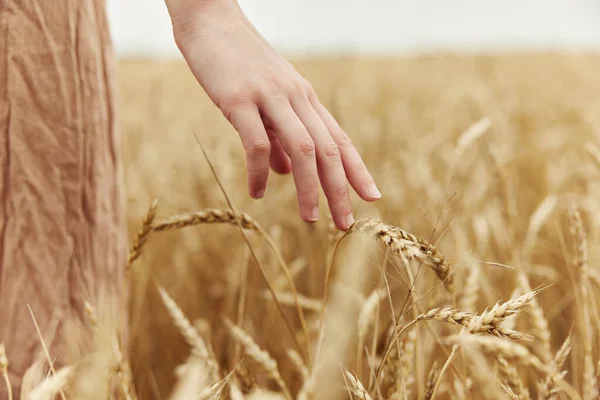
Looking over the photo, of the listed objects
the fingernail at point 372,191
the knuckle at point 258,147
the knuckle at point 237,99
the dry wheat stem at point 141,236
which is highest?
the knuckle at point 237,99

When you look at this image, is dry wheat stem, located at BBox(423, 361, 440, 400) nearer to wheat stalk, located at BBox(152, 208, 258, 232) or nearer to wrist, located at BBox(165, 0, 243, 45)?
wheat stalk, located at BBox(152, 208, 258, 232)

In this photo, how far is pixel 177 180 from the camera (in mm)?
2051

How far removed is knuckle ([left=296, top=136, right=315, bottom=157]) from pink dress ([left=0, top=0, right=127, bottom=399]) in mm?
337

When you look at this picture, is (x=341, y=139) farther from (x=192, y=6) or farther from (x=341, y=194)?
(x=192, y=6)

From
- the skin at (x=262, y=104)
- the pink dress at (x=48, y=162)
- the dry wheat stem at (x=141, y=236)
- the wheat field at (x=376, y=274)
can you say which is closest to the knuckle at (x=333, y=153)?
the skin at (x=262, y=104)

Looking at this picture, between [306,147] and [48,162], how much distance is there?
373 mm

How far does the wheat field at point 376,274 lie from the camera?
1.93 feet

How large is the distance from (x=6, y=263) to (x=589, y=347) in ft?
2.50

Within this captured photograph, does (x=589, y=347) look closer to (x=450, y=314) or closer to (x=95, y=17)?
(x=450, y=314)

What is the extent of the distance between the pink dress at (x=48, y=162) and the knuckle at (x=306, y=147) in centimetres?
34

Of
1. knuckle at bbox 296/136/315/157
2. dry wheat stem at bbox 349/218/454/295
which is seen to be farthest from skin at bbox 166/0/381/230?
dry wheat stem at bbox 349/218/454/295

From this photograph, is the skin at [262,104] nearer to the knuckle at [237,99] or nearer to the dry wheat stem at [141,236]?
the knuckle at [237,99]

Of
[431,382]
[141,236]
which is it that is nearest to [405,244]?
[431,382]

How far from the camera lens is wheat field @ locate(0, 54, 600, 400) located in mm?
589
